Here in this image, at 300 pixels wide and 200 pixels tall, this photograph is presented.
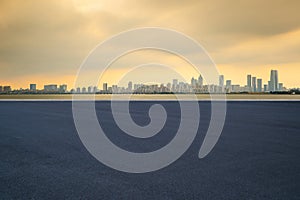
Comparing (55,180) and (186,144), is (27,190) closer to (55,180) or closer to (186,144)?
(55,180)

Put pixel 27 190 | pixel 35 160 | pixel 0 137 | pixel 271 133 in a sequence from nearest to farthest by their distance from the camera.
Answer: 1. pixel 27 190
2. pixel 35 160
3. pixel 0 137
4. pixel 271 133

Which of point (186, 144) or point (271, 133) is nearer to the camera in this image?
point (186, 144)

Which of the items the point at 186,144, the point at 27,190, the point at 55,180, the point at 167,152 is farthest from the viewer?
the point at 186,144

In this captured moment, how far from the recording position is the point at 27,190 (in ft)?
16.0

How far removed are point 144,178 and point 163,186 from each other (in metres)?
0.66

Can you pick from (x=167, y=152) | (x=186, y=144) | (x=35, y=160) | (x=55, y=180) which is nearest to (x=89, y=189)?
(x=55, y=180)

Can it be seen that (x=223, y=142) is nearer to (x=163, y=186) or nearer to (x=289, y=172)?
(x=289, y=172)

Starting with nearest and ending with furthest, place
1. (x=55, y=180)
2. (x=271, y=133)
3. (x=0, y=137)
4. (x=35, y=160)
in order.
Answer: (x=55, y=180) → (x=35, y=160) → (x=0, y=137) → (x=271, y=133)

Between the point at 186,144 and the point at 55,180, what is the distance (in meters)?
4.97

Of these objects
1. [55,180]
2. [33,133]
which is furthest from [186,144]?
[33,133]

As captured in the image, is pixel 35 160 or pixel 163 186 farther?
pixel 35 160

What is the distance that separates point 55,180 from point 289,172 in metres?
4.79

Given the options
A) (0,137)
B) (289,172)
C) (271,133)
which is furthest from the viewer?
(271,133)

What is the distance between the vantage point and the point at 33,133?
11.7 meters
